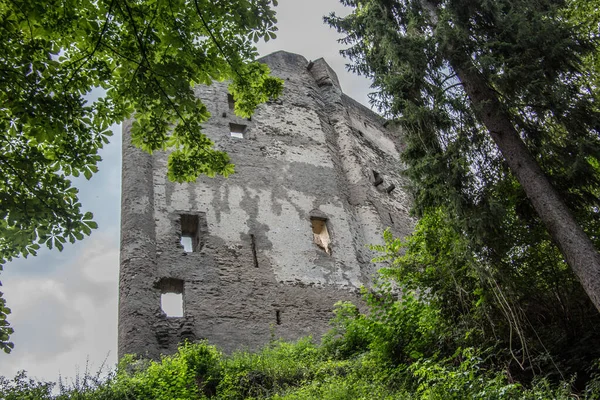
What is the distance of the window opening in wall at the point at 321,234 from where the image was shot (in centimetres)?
1536

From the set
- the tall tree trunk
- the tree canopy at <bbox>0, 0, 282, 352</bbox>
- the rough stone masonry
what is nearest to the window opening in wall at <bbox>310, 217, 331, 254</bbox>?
the rough stone masonry

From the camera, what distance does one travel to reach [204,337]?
1162cm

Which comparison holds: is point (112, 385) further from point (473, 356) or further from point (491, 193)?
point (491, 193)

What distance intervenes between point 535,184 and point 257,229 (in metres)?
8.79

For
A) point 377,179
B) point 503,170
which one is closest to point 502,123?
point 503,170

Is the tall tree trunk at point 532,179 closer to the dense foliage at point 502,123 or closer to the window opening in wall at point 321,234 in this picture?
the dense foliage at point 502,123

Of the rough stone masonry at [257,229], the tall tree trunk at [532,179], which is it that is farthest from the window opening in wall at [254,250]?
the tall tree trunk at [532,179]

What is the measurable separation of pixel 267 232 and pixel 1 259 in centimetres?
971

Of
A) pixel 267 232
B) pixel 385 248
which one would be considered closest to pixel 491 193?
pixel 385 248

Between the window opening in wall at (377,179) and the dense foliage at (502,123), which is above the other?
the window opening in wall at (377,179)

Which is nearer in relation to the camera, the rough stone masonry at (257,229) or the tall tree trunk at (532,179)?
the tall tree trunk at (532,179)

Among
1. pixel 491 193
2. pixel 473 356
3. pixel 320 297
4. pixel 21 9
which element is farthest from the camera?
pixel 320 297

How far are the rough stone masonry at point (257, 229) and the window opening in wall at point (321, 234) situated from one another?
0.04 metres

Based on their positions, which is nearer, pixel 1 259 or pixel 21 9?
pixel 21 9
